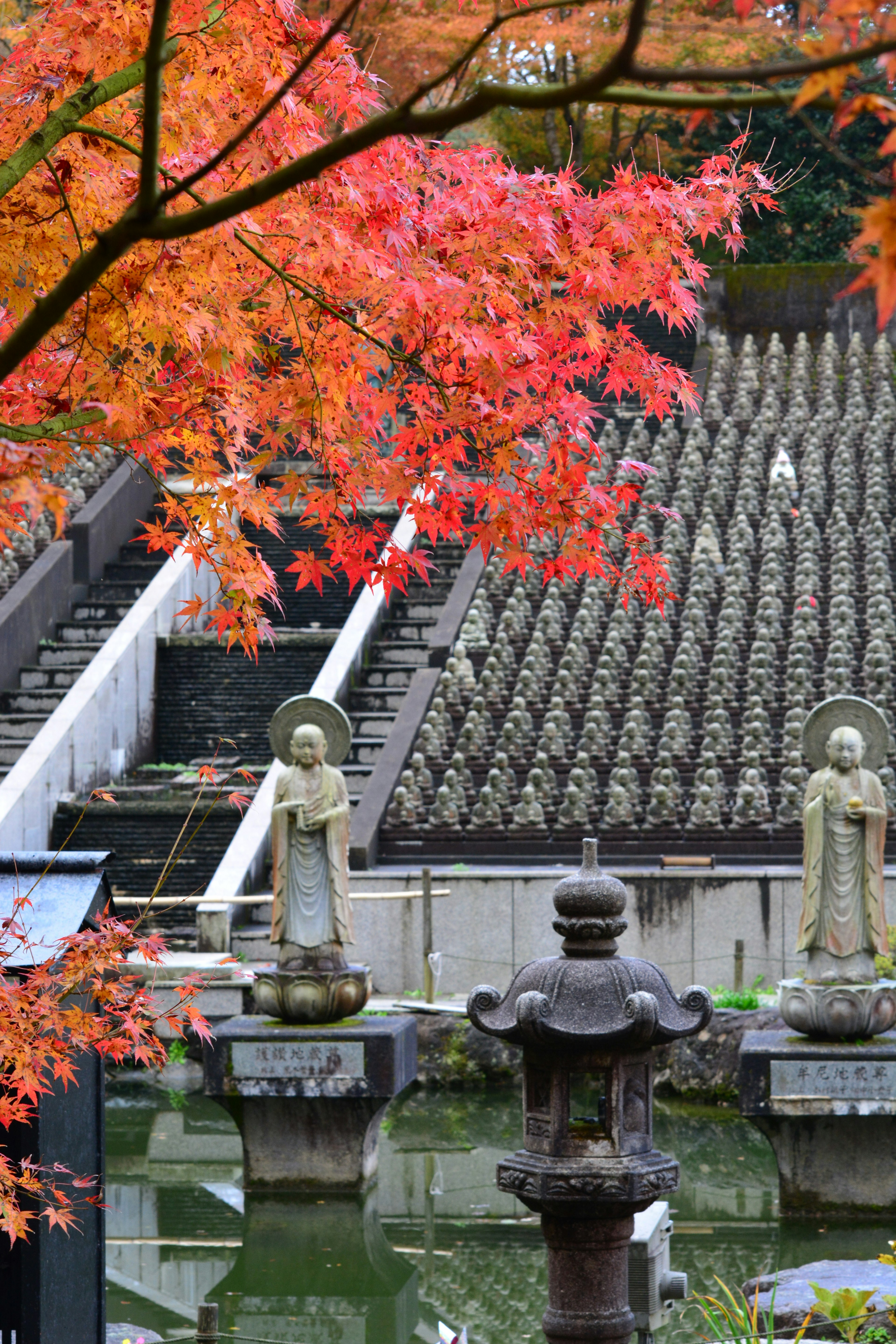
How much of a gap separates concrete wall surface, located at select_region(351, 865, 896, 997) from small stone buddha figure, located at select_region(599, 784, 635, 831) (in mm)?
1257

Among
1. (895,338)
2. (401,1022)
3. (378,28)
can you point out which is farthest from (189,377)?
(895,338)

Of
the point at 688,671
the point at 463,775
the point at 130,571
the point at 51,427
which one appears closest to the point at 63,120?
the point at 51,427

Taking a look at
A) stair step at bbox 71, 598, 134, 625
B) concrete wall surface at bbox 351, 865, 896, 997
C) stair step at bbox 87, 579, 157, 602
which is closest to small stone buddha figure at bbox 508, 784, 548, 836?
concrete wall surface at bbox 351, 865, 896, 997

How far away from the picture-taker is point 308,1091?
10.2 meters

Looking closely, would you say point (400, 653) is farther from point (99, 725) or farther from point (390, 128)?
point (390, 128)

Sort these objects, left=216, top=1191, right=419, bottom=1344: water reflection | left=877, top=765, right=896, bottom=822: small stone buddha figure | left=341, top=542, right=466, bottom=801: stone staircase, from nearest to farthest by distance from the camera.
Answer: left=216, top=1191, right=419, bottom=1344: water reflection → left=877, top=765, right=896, bottom=822: small stone buddha figure → left=341, top=542, right=466, bottom=801: stone staircase

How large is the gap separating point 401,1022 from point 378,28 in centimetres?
1837

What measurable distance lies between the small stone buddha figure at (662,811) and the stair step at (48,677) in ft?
26.1

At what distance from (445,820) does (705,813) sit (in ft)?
8.39

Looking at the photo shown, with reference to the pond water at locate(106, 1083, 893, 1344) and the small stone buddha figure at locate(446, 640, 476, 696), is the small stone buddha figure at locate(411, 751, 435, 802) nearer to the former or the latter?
the small stone buddha figure at locate(446, 640, 476, 696)

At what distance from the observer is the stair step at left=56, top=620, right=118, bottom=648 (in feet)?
68.9

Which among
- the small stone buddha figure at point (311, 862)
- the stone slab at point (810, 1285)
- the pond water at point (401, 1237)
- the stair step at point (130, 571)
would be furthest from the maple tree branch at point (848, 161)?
the stair step at point (130, 571)

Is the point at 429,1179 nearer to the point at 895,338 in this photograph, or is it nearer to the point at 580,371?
the point at 580,371

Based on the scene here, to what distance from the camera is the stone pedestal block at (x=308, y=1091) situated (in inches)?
400
